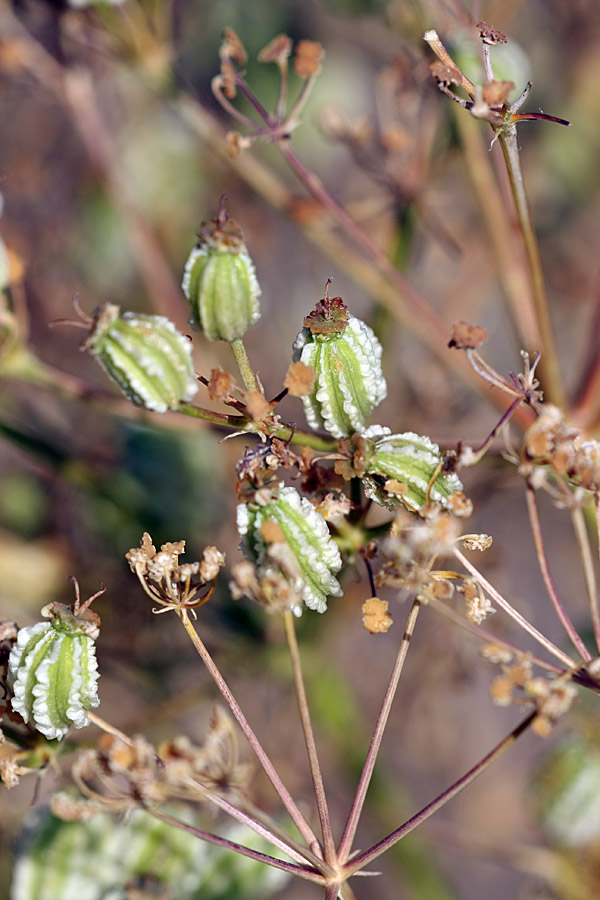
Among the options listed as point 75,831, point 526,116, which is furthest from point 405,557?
A: point 75,831

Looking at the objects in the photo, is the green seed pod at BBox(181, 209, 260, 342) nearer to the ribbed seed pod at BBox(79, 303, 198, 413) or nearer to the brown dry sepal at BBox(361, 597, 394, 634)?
the ribbed seed pod at BBox(79, 303, 198, 413)

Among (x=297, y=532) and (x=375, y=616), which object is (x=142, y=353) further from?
(x=375, y=616)

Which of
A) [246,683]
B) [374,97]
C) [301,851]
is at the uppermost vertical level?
[374,97]

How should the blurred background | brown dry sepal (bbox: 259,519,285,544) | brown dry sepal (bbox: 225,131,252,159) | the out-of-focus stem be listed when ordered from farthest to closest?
the blurred background, the out-of-focus stem, brown dry sepal (bbox: 225,131,252,159), brown dry sepal (bbox: 259,519,285,544)

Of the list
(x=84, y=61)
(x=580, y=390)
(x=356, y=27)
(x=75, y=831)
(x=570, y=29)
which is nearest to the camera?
(x=75, y=831)

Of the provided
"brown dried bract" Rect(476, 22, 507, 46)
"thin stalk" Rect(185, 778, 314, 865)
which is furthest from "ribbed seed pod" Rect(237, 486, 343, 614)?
"brown dried bract" Rect(476, 22, 507, 46)

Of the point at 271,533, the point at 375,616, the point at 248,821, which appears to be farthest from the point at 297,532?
the point at 248,821

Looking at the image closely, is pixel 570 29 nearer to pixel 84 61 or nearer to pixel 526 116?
pixel 84 61
